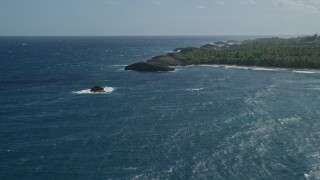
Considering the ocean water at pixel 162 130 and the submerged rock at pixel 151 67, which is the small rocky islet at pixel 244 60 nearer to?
the submerged rock at pixel 151 67

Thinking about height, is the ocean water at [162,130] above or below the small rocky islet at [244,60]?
below

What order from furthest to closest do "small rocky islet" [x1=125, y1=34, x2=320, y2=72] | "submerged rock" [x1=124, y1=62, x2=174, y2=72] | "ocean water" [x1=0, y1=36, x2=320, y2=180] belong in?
"small rocky islet" [x1=125, y1=34, x2=320, y2=72] → "submerged rock" [x1=124, y1=62, x2=174, y2=72] → "ocean water" [x1=0, y1=36, x2=320, y2=180]

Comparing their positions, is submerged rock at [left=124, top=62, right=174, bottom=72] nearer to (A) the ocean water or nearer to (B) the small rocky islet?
(B) the small rocky islet

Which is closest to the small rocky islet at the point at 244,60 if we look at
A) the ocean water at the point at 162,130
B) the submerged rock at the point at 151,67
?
the submerged rock at the point at 151,67

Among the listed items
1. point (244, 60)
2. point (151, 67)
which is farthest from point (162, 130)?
point (244, 60)

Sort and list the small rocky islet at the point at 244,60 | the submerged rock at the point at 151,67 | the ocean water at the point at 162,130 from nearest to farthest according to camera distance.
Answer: the ocean water at the point at 162,130
the submerged rock at the point at 151,67
the small rocky islet at the point at 244,60

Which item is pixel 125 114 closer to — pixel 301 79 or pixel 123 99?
pixel 123 99

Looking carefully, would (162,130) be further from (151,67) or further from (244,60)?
(244,60)

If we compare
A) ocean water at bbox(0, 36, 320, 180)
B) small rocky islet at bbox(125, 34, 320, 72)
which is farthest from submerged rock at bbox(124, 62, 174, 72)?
ocean water at bbox(0, 36, 320, 180)
